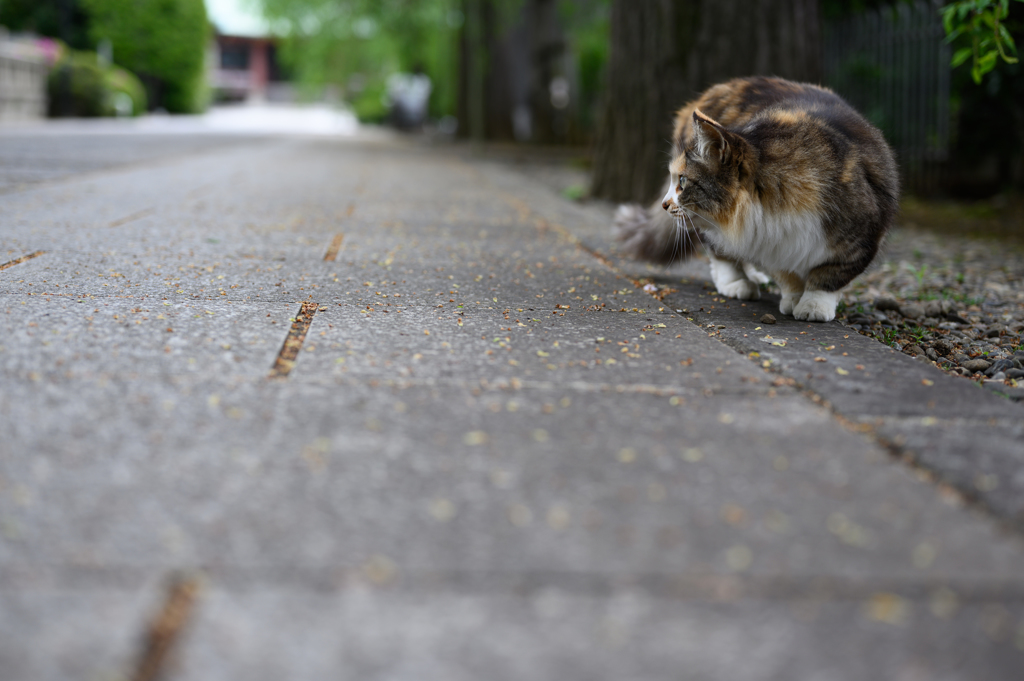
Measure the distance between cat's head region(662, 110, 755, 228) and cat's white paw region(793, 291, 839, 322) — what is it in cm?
38

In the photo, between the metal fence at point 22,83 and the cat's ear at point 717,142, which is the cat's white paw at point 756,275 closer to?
the cat's ear at point 717,142

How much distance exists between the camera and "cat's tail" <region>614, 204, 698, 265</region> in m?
3.61

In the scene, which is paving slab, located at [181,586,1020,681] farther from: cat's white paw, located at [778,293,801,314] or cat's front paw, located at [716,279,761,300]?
cat's front paw, located at [716,279,761,300]

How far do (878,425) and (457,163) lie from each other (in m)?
10.2

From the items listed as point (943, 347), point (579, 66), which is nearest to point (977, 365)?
point (943, 347)

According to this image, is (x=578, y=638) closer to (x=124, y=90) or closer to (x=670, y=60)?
(x=670, y=60)

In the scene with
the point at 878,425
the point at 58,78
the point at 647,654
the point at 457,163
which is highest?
the point at 58,78

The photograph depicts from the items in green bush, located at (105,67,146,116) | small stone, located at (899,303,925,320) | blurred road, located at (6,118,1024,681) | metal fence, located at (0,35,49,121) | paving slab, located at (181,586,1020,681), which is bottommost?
paving slab, located at (181,586,1020,681)

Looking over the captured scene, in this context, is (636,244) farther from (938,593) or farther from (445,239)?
(938,593)

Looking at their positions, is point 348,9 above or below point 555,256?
above

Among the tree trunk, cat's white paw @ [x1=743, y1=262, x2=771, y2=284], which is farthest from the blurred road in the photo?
the tree trunk

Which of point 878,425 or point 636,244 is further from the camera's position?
point 636,244

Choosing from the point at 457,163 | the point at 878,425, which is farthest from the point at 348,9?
the point at 878,425

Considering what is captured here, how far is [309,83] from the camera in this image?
2736 centimetres
